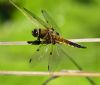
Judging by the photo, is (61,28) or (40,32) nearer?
(40,32)

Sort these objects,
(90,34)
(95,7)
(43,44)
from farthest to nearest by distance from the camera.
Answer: (95,7)
(90,34)
(43,44)

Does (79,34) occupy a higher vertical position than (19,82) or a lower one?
higher

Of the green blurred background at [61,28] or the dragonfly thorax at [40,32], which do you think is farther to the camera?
the green blurred background at [61,28]

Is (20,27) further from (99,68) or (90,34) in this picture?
(99,68)

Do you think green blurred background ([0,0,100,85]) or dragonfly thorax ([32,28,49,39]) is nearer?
dragonfly thorax ([32,28,49,39])

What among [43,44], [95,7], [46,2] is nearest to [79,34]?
[95,7]

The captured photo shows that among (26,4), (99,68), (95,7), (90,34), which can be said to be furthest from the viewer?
(26,4)

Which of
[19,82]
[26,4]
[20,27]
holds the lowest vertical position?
[19,82]

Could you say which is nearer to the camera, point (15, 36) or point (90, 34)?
point (90, 34)
